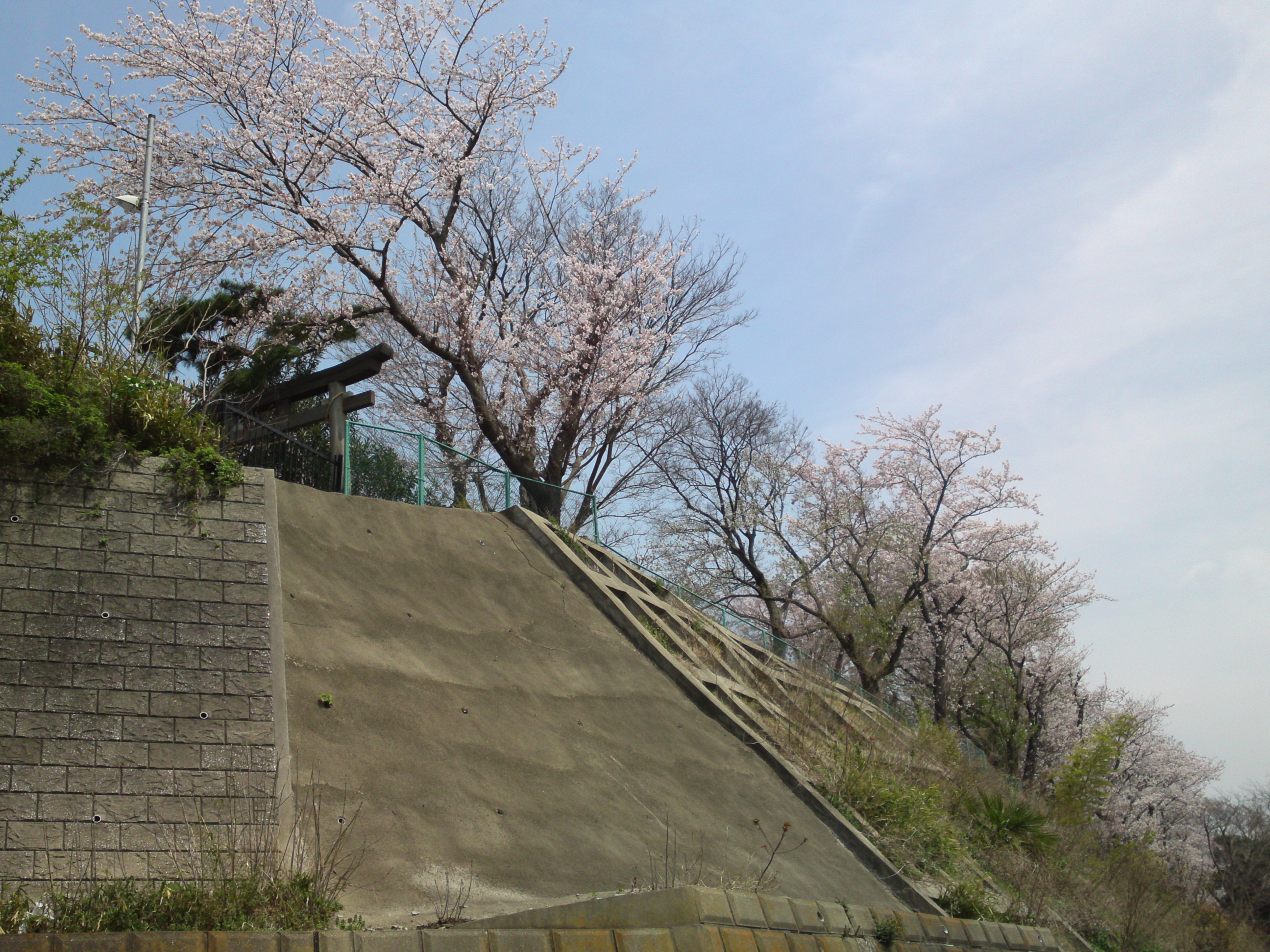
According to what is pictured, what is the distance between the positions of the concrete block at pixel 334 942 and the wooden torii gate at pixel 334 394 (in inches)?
332

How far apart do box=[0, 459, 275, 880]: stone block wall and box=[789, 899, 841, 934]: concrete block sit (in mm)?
3799

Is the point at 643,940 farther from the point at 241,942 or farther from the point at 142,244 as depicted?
the point at 142,244

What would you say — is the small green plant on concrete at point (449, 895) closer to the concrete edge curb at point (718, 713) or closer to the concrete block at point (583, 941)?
the concrete block at point (583, 941)

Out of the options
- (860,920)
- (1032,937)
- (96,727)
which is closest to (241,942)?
(96,727)

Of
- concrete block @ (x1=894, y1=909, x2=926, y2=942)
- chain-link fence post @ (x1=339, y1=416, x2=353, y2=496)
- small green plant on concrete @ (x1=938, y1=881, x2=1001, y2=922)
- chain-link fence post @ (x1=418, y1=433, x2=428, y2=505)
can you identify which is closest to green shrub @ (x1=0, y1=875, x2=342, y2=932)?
concrete block @ (x1=894, y1=909, x2=926, y2=942)

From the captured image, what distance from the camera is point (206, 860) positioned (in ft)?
20.1

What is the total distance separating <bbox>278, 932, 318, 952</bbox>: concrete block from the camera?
4449 mm

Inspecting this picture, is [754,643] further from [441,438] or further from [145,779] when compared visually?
[145,779]

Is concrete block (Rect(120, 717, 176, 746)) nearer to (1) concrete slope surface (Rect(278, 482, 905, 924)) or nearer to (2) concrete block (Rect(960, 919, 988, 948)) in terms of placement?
(1) concrete slope surface (Rect(278, 482, 905, 924))

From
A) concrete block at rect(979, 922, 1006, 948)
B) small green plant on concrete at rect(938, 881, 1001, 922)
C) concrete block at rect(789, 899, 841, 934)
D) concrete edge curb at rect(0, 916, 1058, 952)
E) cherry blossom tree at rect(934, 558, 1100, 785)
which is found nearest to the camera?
concrete edge curb at rect(0, 916, 1058, 952)

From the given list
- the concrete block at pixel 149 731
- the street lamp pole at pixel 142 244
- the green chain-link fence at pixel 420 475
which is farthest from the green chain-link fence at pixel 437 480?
the concrete block at pixel 149 731

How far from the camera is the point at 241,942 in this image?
175 inches

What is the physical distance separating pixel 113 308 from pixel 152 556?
270 cm

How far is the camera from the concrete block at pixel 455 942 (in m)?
4.73
